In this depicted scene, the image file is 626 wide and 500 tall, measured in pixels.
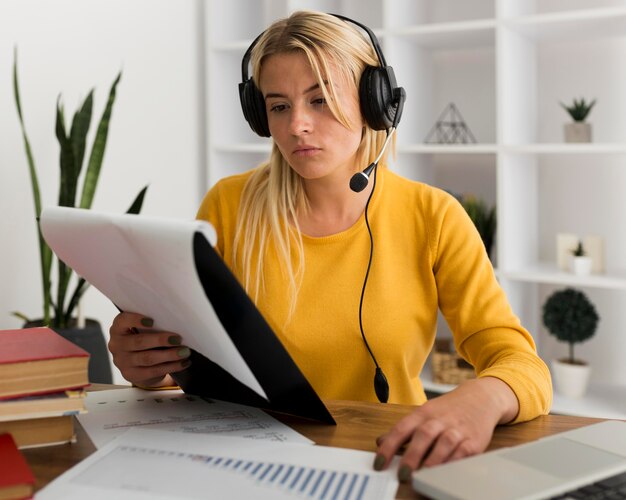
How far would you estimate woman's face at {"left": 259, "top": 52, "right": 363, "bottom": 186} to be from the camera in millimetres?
1366

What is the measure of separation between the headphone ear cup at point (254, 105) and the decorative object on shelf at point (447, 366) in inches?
70.3

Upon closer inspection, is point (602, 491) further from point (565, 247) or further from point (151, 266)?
point (565, 247)

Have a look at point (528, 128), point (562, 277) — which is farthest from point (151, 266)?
point (528, 128)

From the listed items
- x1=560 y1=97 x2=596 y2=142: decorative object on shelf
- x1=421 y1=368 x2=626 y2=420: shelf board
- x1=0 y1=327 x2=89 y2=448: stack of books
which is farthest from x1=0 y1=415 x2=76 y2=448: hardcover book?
x1=560 y1=97 x2=596 y2=142: decorative object on shelf

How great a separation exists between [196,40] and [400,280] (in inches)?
92.5

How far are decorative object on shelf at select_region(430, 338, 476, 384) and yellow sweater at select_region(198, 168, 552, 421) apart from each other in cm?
150

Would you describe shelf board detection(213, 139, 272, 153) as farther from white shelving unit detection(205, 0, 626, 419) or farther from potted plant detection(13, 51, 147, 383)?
potted plant detection(13, 51, 147, 383)

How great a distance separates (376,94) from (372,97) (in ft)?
0.04

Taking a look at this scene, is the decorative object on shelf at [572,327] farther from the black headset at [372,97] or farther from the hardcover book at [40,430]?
the hardcover book at [40,430]

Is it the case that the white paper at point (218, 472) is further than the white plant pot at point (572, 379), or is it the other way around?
the white plant pot at point (572, 379)

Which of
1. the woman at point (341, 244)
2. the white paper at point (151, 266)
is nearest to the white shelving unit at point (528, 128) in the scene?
the woman at point (341, 244)

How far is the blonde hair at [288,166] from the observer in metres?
1.38

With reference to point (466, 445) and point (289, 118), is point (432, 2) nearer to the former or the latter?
point (289, 118)

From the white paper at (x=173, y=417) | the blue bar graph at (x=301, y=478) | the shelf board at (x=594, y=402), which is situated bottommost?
the shelf board at (x=594, y=402)
